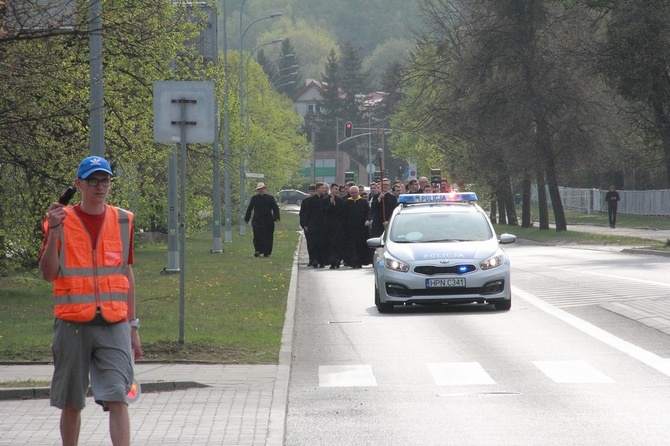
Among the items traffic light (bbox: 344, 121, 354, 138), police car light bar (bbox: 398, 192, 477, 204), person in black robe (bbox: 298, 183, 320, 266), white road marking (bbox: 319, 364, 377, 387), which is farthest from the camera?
traffic light (bbox: 344, 121, 354, 138)

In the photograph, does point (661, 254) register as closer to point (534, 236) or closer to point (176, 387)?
point (534, 236)

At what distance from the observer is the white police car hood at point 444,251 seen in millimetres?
18594

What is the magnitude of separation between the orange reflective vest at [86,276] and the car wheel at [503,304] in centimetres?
1191

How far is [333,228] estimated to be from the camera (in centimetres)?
3130

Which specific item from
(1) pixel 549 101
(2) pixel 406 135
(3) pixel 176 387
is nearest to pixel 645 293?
(3) pixel 176 387

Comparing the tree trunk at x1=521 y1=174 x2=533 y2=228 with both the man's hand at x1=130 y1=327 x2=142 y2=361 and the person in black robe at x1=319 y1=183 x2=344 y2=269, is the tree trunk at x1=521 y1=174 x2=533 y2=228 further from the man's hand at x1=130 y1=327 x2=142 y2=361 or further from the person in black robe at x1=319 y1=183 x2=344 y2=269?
the man's hand at x1=130 y1=327 x2=142 y2=361

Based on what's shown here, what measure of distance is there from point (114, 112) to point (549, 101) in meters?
33.1

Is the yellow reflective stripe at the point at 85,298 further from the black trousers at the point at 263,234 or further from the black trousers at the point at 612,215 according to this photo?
the black trousers at the point at 612,215

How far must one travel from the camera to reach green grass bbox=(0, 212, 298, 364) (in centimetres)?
1362

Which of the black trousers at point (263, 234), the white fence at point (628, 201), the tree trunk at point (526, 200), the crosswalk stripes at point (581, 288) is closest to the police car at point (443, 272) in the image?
the crosswalk stripes at point (581, 288)

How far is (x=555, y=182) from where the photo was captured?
5447 centimetres

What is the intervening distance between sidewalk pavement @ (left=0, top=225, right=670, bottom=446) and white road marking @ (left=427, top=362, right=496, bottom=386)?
134 cm

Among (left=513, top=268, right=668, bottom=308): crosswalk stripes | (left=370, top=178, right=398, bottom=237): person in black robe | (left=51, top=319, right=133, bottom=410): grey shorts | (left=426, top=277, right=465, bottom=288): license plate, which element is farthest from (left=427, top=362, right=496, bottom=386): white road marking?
(left=370, top=178, right=398, bottom=237): person in black robe

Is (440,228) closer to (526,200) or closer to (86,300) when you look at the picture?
(86,300)
